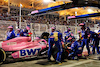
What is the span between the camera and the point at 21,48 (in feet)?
18.8

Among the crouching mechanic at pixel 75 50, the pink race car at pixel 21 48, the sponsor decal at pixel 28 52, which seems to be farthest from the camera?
the crouching mechanic at pixel 75 50

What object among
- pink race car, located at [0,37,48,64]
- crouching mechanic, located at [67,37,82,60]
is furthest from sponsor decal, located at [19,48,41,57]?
crouching mechanic, located at [67,37,82,60]

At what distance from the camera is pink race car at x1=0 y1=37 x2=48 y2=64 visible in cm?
540

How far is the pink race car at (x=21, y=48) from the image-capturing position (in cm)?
540

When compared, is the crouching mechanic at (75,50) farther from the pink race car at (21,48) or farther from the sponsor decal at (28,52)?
the sponsor decal at (28,52)

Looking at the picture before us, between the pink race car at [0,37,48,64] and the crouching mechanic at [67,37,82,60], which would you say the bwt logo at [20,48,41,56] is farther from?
the crouching mechanic at [67,37,82,60]

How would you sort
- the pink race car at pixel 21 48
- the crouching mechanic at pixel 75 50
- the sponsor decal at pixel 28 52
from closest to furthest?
the pink race car at pixel 21 48 → the sponsor decal at pixel 28 52 → the crouching mechanic at pixel 75 50

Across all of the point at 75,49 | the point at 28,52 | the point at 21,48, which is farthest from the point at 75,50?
the point at 21,48

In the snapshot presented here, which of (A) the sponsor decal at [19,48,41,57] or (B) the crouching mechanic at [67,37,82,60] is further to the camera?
(B) the crouching mechanic at [67,37,82,60]

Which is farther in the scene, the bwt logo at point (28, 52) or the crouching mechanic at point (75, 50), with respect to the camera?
the crouching mechanic at point (75, 50)

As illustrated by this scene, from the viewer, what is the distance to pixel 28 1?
28484 millimetres

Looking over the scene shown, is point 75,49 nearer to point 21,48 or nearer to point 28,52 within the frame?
point 28,52

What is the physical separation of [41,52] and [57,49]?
2.92ft

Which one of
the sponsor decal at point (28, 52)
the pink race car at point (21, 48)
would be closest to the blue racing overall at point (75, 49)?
the pink race car at point (21, 48)
